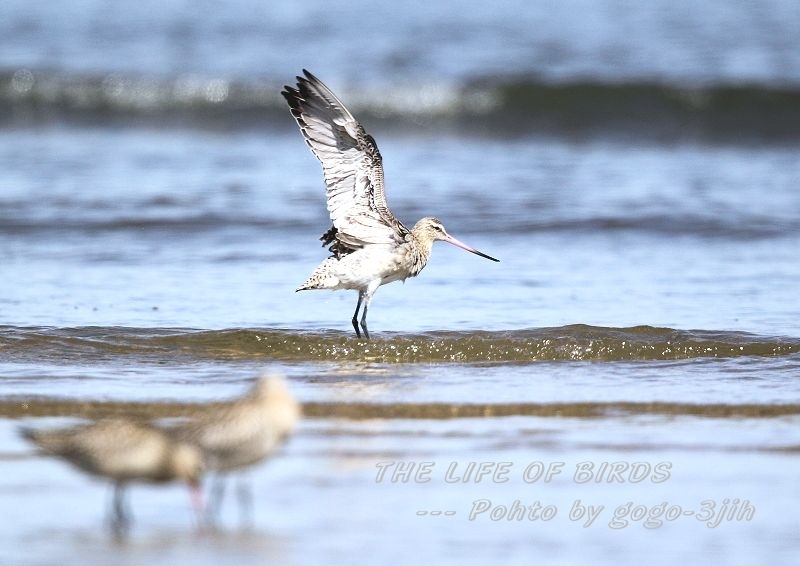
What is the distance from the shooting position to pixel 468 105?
58.7 feet

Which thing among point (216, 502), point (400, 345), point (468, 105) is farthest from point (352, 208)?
point (468, 105)

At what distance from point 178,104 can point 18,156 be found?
401 centimetres

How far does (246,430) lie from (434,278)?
17.6 ft

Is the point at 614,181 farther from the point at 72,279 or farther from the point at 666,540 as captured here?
the point at 666,540

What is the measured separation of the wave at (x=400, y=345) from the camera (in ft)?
23.5

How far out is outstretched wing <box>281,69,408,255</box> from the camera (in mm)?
7691

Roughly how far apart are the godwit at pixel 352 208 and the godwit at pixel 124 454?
352 cm

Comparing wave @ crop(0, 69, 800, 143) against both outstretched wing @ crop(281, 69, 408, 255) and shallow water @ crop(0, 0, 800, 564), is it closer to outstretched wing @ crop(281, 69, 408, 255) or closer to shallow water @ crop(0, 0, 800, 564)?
shallow water @ crop(0, 0, 800, 564)

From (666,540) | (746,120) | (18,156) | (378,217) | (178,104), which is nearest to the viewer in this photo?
(666,540)

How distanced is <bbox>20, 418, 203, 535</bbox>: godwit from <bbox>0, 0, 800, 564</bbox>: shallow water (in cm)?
18

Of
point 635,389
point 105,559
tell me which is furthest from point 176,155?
point 105,559

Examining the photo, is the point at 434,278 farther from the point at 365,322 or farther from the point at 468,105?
the point at 468,105

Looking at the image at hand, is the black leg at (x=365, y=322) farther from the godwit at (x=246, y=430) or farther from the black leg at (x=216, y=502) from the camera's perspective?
the godwit at (x=246, y=430)

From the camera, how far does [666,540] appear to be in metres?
4.25
